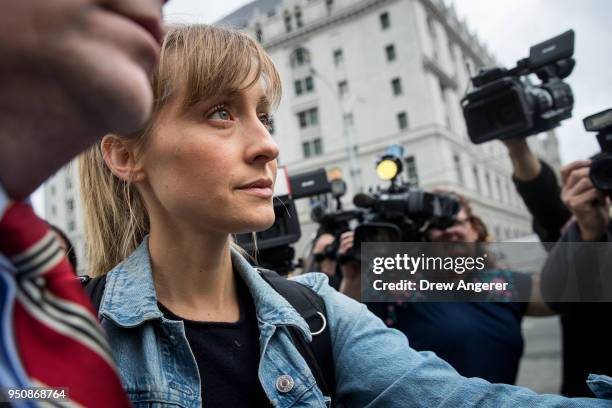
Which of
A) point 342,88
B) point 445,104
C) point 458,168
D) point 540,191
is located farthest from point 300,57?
point 540,191

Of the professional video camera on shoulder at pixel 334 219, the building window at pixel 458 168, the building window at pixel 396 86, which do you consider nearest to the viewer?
the professional video camera on shoulder at pixel 334 219

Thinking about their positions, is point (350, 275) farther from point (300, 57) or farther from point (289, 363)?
point (300, 57)

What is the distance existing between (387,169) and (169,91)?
168 centimetres

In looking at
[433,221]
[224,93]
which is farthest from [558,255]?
[224,93]

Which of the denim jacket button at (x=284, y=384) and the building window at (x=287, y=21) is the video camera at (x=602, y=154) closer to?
the denim jacket button at (x=284, y=384)

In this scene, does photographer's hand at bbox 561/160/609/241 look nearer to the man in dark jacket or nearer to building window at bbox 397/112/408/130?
the man in dark jacket

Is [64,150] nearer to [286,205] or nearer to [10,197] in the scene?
[10,197]

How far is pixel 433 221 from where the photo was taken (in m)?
2.39

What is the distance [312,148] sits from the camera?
82.3 feet

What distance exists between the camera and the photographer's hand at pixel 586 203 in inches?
65.5

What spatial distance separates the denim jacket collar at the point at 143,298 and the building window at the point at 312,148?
23.9 metres

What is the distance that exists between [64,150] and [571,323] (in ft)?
6.74

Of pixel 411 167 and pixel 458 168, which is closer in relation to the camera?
pixel 411 167

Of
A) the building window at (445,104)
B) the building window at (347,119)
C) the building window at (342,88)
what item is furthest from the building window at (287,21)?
the building window at (445,104)
